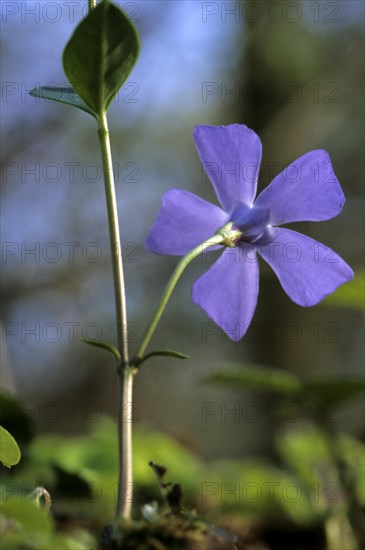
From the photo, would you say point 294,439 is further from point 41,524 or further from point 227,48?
point 227,48

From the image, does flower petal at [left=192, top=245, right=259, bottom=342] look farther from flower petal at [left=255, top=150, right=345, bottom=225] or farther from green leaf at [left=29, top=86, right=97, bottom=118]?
green leaf at [left=29, top=86, right=97, bottom=118]

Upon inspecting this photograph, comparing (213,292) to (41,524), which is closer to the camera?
(41,524)

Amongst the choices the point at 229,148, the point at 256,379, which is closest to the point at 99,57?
→ the point at 229,148

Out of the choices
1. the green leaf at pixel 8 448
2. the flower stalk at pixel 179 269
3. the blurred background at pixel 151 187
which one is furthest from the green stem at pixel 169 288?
the blurred background at pixel 151 187

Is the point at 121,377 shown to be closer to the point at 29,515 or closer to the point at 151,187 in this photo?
the point at 29,515

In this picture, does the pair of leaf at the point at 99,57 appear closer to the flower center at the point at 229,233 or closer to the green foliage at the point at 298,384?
the flower center at the point at 229,233

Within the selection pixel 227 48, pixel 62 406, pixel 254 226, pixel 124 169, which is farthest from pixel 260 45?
pixel 254 226
